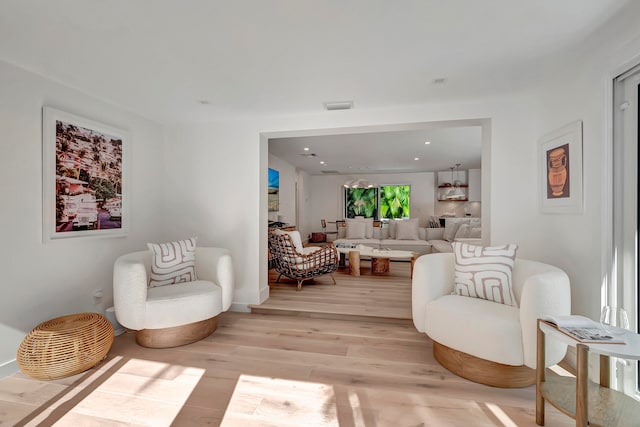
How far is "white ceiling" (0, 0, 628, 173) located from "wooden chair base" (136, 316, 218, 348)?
7.19 ft

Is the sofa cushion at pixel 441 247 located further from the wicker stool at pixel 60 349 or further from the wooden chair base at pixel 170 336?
the wicker stool at pixel 60 349

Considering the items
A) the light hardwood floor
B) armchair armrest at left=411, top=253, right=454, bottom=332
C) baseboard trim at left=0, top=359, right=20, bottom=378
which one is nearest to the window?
the light hardwood floor

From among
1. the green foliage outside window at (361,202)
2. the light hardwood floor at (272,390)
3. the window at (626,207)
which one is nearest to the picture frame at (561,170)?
the window at (626,207)

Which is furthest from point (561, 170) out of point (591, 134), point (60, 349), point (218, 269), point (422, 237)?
point (422, 237)

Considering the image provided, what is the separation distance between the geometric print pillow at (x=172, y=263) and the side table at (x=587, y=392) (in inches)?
117

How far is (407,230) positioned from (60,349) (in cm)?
657

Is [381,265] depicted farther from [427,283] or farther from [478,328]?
[478,328]

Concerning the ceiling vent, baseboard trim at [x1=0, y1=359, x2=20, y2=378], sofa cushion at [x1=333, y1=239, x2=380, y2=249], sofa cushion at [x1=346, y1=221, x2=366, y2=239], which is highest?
the ceiling vent

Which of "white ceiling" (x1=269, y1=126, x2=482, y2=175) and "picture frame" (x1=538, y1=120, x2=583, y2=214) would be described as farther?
"white ceiling" (x1=269, y1=126, x2=482, y2=175)

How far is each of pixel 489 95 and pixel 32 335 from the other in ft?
14.0

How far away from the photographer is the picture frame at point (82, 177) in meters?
2.50

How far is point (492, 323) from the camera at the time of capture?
197 centimetres

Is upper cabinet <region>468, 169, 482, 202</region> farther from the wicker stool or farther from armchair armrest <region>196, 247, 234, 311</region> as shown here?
the wicker stool

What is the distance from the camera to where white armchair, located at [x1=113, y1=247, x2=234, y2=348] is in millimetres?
2480
